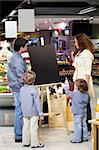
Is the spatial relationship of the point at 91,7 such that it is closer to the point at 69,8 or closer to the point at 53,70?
the point at 69,8

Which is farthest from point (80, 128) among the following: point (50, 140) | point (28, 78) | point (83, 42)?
point (83, 42)

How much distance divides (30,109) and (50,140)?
952 mm

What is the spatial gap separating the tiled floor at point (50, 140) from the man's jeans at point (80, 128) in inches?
4.7

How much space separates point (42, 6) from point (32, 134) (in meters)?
13.1

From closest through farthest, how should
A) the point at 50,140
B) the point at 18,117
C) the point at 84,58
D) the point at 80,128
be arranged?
1. the point at 80,128
2. the point at 18,117
3. the point at 50,140
4. the point at 84,58

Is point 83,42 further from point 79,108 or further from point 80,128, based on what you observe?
point 80,128

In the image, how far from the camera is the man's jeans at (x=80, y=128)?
6.66m

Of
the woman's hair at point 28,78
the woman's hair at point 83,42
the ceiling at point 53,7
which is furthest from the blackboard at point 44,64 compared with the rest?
the ceiling at point 53,7

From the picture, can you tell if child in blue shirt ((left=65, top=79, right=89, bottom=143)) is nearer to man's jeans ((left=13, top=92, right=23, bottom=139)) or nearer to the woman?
the woman

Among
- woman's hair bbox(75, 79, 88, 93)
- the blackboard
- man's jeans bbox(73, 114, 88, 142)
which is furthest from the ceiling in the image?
man's jeans bbox(73, 114, 88, 142)

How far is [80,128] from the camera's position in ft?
21.9

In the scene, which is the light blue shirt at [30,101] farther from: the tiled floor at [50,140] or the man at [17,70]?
the tiled floor at [50,140]

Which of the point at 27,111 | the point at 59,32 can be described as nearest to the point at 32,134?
the point at 27,111

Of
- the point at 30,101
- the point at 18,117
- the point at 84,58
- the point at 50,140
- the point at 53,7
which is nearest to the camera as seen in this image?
the point at 30,101
